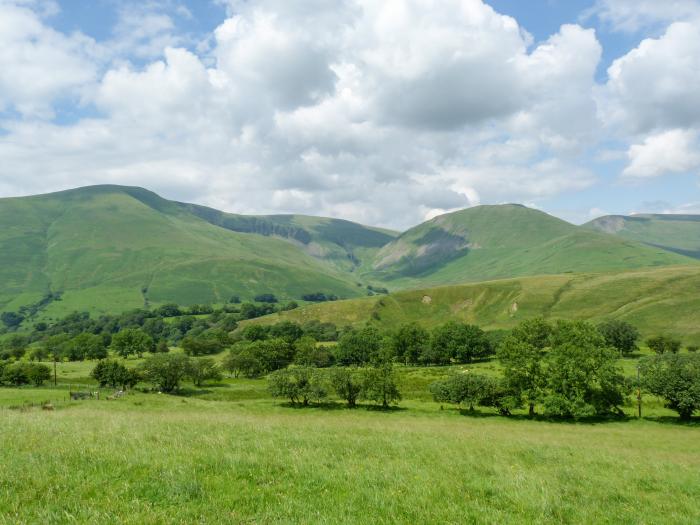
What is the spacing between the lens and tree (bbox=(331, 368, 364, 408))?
7025 centimetres

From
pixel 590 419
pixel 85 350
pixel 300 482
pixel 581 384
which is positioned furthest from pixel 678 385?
pixel 85 350

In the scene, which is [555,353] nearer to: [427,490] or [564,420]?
[564,420]

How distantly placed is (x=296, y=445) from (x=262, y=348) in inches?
4945

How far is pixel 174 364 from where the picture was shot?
95312 millimetres

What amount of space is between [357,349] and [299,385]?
78043 mm

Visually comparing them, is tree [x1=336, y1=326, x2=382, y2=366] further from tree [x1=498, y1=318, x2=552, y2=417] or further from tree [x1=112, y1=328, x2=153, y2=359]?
tree [x1=112, y1=328, x2=153, y2=359]

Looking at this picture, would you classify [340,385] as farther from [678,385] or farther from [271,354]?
[271,354]

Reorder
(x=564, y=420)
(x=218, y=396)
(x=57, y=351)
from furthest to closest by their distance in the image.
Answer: (x=57, y=351), (x=218, y=396), (x=564, y=420)

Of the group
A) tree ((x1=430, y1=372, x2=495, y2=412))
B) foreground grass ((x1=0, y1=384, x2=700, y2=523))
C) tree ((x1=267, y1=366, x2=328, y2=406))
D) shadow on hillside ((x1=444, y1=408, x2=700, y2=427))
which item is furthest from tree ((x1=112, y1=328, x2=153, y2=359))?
foreground grass ((x1=0, y1=384, x2=700, y2=523))

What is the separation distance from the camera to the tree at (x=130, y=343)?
552 ft

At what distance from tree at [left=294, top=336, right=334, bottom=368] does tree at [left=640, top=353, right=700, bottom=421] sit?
102291 millimetres

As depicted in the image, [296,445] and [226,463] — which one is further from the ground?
[226,463]

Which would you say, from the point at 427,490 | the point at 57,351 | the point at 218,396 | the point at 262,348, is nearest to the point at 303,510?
the point at 427,490

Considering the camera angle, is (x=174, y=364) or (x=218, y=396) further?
(x=174, y=364)
